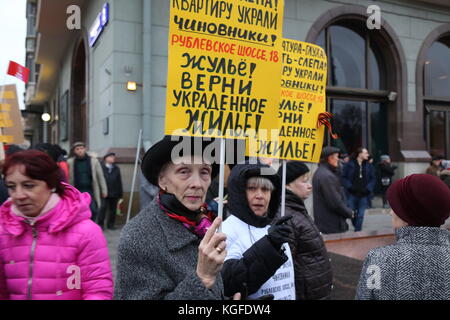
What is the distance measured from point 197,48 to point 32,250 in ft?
4.49

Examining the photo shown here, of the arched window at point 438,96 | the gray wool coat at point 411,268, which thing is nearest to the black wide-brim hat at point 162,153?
the gray wool coat at point 411,268

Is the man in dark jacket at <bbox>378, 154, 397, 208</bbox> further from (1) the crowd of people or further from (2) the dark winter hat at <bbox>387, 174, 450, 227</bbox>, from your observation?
(2) the dark winter hat at <bbox>387, 174, 450, 227</bbox>

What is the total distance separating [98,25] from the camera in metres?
9.49

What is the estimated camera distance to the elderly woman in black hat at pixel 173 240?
1589mm

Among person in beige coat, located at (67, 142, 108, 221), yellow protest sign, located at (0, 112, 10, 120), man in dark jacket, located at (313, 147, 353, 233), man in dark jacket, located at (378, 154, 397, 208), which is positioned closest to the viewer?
yellow protest sign, located at (0, 112, 10, 120)

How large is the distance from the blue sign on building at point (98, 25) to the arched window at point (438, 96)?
31.6 ft

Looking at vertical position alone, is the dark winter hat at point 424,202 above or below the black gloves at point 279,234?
above

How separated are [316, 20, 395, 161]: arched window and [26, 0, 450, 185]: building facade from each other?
30 millimetres

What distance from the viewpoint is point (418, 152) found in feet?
38.4

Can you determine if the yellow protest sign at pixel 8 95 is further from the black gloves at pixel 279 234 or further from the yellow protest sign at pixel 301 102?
the black gloves at pixel 279 234

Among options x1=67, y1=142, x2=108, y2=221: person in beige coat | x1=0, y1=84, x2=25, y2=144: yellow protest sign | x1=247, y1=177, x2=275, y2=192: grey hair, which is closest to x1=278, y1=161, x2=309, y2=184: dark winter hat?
x1=247, y1=177, x2=275, y2=192: grey hair

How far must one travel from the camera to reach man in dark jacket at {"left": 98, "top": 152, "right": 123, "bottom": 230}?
316 inches

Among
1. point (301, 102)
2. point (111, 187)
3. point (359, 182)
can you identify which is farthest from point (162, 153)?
point (359, 182)
